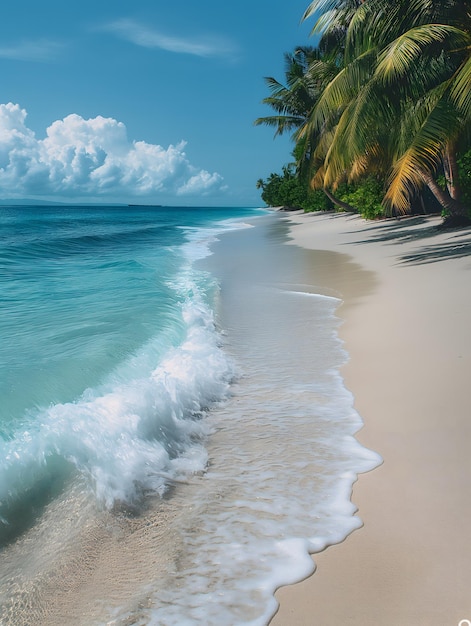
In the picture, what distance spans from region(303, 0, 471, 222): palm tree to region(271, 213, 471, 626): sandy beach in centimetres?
457

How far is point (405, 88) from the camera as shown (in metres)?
11.7

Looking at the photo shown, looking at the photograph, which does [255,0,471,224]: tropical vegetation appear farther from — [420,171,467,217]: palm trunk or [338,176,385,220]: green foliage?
[338,176,385,220]: green foliage

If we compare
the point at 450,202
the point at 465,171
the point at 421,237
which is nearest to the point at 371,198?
the point at 450,202

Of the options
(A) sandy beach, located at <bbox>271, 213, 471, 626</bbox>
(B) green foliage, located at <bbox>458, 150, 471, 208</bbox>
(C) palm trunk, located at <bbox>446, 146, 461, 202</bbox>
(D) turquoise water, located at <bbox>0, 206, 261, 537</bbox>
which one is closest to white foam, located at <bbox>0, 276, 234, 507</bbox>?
(D) turquoise water, located at <bbox>0, 206, 261, 537</bbox>

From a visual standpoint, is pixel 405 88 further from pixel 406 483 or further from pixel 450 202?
pixel 406 483

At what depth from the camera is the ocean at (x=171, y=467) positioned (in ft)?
6.81

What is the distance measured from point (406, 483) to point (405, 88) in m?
11.2

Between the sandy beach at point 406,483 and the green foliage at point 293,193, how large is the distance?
2369cm

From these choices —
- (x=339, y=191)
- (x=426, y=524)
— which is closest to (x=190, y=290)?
(x=426, y=524)

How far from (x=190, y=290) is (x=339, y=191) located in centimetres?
2658

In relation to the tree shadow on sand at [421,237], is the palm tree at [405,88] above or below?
above

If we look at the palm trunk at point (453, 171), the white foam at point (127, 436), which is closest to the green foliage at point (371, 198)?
the palm trunk at point (453, 171)

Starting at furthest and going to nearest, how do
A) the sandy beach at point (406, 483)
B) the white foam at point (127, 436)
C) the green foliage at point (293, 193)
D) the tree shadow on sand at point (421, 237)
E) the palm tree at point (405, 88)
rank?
the green foliage at point (293, 193) → the tree shadow on sand at point (421, 237) → the palm tree at point (405, 88) → the white foam at point (127, 436) → the sandy beach at point (406, 483)

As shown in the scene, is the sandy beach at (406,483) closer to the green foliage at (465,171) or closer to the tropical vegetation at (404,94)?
the tropical vegetation at (404,94)
